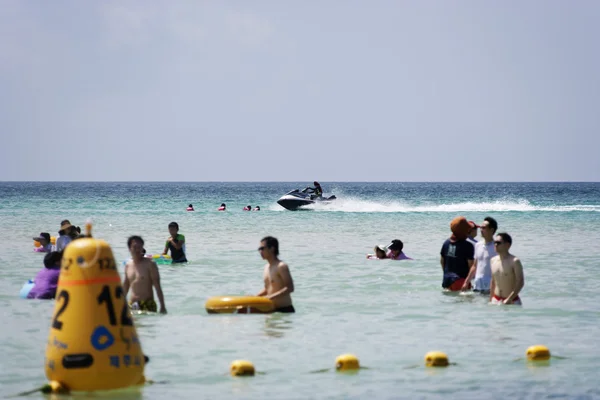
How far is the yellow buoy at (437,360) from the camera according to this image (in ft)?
→ 32.1

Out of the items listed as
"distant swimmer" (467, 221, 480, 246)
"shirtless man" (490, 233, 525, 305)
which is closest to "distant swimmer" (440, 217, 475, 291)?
"distant swimmer" (467, 221, 480, 246)

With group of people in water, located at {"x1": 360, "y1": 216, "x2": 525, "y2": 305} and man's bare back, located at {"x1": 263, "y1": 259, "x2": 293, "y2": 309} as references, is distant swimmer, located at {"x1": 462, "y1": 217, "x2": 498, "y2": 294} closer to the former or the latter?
group of people in water, located at {"x1": 360, "y1": 216, "x2": 525, "y2": 305}

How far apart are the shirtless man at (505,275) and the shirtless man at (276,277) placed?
2.77 m

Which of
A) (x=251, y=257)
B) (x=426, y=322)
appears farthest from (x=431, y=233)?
(x=426, y=322)

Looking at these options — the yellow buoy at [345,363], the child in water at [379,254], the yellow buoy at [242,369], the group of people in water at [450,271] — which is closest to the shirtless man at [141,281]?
the group of people in water at [450,271]

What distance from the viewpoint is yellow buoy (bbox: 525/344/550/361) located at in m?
10.1

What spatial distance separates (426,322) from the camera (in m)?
13.0

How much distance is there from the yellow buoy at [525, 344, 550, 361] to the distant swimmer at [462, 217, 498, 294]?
3498mm

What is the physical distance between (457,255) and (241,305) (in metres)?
3.57

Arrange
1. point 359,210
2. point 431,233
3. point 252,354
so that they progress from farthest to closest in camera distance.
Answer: point 359,210 < point 431,233 < point 252,354

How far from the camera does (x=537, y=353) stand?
10141 millimetres

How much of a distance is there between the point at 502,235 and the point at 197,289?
6247 millimetres

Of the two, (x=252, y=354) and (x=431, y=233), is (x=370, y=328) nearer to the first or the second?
(x=252, y=354)

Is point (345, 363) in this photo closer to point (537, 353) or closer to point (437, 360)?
point (437, 360)
